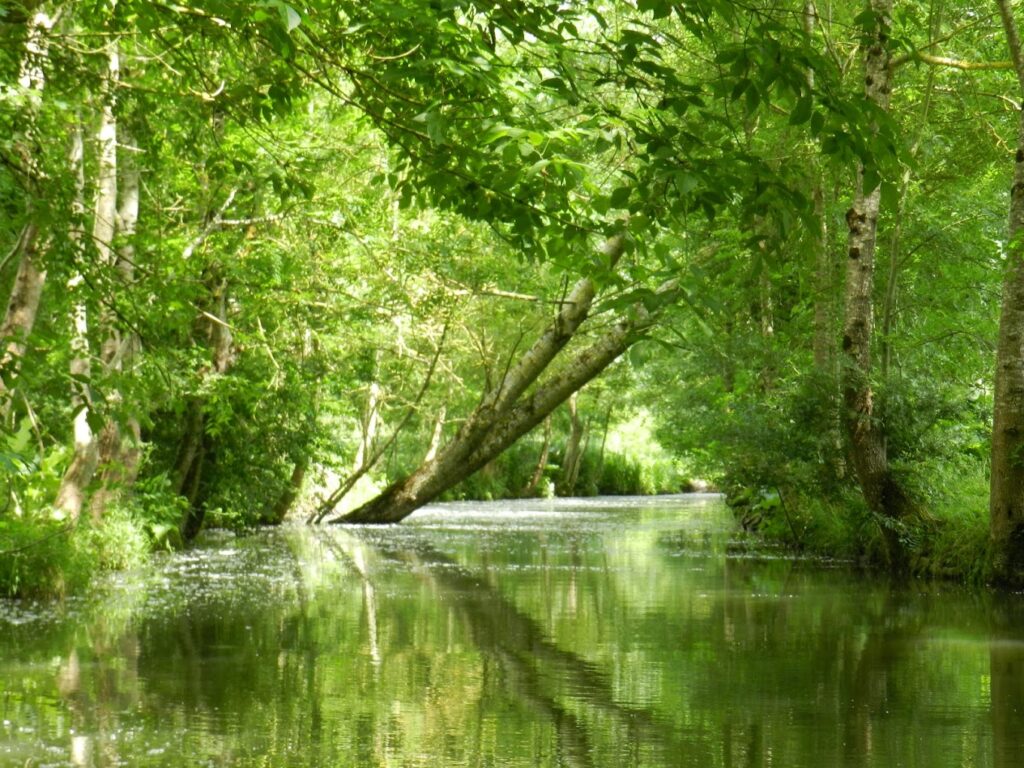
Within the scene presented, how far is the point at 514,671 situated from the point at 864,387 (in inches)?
320

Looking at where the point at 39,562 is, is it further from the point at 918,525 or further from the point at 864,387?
the point at 918,525

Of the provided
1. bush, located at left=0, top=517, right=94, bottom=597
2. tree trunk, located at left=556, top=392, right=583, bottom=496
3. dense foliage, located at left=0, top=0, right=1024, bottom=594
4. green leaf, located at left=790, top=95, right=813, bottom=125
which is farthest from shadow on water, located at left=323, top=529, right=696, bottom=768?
tree trunk, located at left=556, top=392, right=583, bottom=496

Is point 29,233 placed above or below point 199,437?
above

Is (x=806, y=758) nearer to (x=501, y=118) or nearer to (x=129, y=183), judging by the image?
(x=501, y=118)

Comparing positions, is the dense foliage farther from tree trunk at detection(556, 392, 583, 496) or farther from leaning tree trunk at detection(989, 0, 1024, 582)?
tree trunk at detection(556, 392, 583, 496)

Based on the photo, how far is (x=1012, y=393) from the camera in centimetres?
1335

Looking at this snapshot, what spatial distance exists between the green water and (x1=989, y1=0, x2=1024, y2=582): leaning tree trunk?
973 millimetres

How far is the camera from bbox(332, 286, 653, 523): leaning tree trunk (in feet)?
68.8

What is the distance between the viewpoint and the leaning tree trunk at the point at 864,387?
1509cm

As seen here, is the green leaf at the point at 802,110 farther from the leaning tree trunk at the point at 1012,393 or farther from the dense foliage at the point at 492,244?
the leaning tree trunk at the point at 1012,393

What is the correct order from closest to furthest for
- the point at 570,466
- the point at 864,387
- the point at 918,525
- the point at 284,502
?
the point at 918,525 < the point at 864,387 < the point at 284,502 < the point at 570,466

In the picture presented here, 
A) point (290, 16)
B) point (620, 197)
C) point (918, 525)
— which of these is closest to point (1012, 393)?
point (918, 525)

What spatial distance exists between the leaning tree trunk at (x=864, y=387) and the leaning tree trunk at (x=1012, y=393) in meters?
1.80

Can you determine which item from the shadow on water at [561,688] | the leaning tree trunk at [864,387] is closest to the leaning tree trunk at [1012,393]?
the leaning tree trunk at [864,387]
